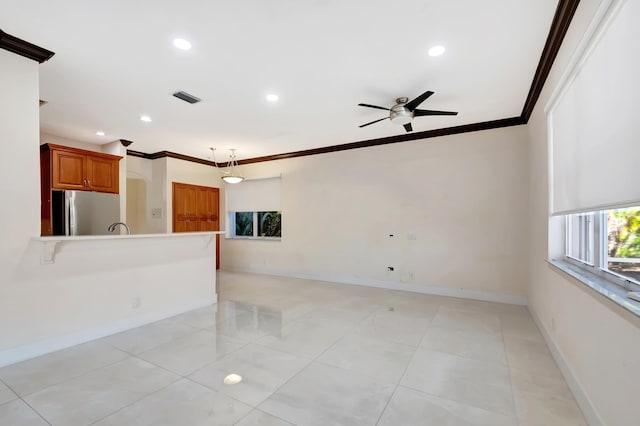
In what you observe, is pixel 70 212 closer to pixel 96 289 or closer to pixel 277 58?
pixel 96 289

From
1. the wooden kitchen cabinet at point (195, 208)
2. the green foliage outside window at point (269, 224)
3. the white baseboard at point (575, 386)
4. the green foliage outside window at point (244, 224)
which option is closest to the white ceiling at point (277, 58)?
the wooden kitchen cabinet at point (195, 208)

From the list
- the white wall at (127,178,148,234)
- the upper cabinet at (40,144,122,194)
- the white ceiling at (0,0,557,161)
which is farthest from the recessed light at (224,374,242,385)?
the white wall at (127,178,148,234)

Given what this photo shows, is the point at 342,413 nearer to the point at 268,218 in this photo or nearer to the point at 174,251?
the point at 174,251

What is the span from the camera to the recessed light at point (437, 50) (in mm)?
2600

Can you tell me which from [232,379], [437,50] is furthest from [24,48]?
[437,50]

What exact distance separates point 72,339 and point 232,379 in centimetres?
194

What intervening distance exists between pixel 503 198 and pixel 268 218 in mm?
5090

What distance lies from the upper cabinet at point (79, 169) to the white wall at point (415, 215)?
3226 mm

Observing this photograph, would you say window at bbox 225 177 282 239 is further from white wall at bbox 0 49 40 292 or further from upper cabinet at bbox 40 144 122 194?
white wall at bbox 0 49 40 292

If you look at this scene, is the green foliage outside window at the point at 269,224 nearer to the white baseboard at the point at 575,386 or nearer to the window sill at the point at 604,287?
the white baseboard at the point at 575,386

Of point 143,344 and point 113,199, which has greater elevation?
point 113,199

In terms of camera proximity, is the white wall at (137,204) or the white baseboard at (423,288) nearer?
the white baseboard at (423,288)

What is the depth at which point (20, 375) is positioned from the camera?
2.34 meters

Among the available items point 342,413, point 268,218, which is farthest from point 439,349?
point 268,218
